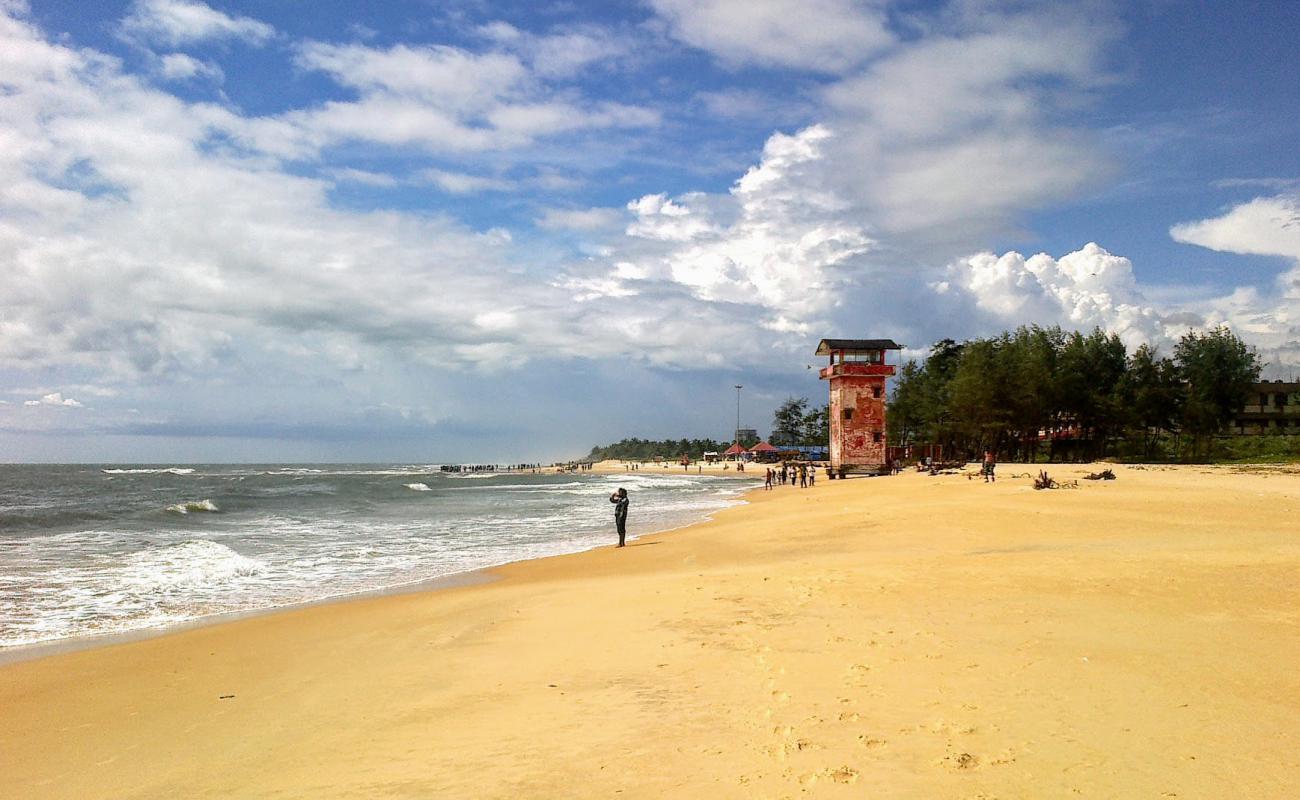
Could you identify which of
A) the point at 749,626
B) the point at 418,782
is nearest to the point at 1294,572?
the point at 749,626

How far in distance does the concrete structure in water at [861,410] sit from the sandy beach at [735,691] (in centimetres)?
4406

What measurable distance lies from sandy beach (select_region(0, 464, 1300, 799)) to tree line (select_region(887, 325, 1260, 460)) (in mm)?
46287

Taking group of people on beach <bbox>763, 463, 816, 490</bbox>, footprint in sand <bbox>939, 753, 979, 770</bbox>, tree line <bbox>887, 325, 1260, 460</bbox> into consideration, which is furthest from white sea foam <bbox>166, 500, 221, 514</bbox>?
tree line <bbox>887, 325, 1260, 460</bbox>

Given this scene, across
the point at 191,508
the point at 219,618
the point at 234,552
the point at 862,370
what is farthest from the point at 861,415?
the point at 219,618

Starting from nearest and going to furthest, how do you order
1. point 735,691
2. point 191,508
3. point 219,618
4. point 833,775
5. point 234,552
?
1. point 833,775
2. point 735,691
3. point 219,618
4. point 234,552
5. point 191,508

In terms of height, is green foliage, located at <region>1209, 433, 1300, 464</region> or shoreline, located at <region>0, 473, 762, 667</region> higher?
green foliage, located at <region>1209, 433, 1300, 464</region>

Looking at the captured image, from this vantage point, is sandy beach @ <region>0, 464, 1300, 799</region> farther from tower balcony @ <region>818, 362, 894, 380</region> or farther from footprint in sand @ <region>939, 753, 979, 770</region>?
tower balcony @ <region>818, 362, 894, 380</region>

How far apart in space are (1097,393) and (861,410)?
1724cm

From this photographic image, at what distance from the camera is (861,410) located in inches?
2229

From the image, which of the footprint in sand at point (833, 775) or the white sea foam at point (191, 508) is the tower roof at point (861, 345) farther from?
the footprint in sand at point (833, 775)

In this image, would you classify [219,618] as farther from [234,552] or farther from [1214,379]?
[1214,379]

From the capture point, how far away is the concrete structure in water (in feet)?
→ 185

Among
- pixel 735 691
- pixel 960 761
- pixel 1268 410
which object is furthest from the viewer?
pixel 1268 410

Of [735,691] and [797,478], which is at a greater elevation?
[735,691]
